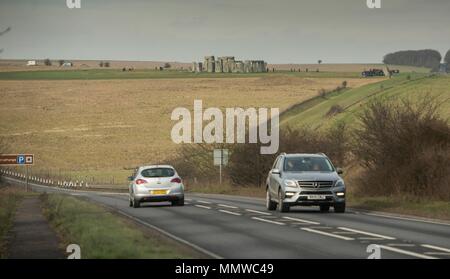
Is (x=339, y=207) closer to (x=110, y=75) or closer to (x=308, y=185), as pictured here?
(x=308, y=185)

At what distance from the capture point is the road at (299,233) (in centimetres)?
1900

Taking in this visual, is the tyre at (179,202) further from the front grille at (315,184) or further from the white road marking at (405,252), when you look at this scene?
the white road marking at (405,252)

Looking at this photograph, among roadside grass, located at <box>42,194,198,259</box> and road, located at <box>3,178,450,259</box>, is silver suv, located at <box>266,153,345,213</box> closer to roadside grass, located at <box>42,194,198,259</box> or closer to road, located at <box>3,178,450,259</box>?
road, located at <box>3,178,450,259</box>

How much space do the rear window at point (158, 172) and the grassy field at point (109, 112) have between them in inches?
2458

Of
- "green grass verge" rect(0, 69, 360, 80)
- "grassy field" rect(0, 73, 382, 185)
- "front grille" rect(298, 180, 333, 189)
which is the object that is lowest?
"grassy field" rect(0, 73, 382, 185)

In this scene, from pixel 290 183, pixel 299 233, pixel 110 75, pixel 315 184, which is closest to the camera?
pixel 299 233

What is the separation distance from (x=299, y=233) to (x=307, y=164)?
9.54m

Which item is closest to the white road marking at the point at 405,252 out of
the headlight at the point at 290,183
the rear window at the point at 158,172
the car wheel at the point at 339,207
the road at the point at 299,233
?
the road at the point at 299,233

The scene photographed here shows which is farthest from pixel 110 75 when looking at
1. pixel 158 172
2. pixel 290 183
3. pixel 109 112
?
pixel 290 183

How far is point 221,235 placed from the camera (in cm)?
2336

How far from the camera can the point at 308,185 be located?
31.2m

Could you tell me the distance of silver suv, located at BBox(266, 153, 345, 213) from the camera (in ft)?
102

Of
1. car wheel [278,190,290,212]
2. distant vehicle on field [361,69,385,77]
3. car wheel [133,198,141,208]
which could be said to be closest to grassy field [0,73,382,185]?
distant vehicle on field [361,69,385,77]
